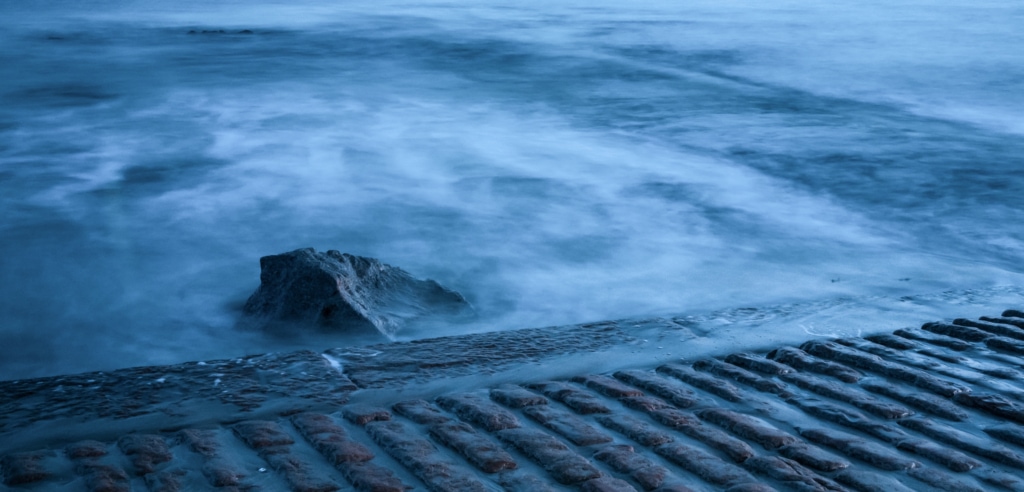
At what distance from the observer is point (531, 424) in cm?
267

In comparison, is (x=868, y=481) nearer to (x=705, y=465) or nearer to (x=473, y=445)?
(x=705, y=465)

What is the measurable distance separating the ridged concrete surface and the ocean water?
581 mm

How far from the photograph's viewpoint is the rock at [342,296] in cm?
382

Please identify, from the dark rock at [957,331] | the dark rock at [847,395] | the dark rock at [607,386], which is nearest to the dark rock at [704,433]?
the dark rock at [607,386]

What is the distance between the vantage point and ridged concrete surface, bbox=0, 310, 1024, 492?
2.36m

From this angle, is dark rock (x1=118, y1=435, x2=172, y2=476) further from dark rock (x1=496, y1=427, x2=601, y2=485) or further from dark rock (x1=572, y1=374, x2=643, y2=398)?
dark rock (x1=572, y1=374, x2=643, y2=398)

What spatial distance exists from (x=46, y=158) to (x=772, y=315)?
599 centimetres

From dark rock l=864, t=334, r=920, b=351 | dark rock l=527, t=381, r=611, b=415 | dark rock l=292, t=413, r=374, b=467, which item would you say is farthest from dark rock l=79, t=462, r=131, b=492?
dark rock l=864, t=334, r=920, b=351

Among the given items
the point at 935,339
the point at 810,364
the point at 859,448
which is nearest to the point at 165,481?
the point at 859,448

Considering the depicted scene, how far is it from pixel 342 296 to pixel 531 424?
135 centimetres

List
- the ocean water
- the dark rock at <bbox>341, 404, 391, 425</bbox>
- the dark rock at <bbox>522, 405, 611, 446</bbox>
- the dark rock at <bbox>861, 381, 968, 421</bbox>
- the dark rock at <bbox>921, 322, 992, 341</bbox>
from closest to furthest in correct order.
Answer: the dark rock at <bbox>522, 405, 611, 446</bbox>, the dark rock at <bbox>341, 404, 391, 425</bbox>, the dark rock at <bbox>861, 381, 968, 421</bbox>, the dark rock at <bbox>921, 322, 992, 341</bbox>, the ocean water

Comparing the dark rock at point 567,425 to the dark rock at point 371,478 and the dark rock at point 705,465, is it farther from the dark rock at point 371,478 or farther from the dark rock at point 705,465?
the dark rock at point 371,478

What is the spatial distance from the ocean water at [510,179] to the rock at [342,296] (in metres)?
0.10

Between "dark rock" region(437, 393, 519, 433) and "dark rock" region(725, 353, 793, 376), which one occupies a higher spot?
"dark rock" region(437, 393, 519, 433)
